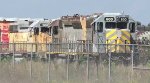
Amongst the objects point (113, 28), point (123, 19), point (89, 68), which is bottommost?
point (89, 68)

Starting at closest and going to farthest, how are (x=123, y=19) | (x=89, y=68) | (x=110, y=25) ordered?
(x=89, y=68) < (x=123, y=19) < (x=110, y=25)

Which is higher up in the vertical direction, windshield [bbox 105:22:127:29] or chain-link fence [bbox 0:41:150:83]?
windshield [bbox 105:22:127:29]

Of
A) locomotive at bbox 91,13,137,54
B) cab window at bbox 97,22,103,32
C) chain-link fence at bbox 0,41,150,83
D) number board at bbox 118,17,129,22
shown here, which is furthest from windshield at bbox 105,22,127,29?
chain-link fence at bbox 0,41,150,83

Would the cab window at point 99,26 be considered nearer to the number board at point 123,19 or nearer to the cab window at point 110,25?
the cab window at point 110,25

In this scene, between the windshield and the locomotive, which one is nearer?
the locomotive

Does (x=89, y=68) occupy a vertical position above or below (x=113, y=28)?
below

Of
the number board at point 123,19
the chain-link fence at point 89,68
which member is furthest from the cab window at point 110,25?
the chain-link fence at point 89,68

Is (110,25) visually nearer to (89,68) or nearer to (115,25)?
(115,25)


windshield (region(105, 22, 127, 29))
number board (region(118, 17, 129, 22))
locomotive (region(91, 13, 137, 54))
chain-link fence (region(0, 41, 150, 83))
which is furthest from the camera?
windshield (region(105, 22, 127, 29))

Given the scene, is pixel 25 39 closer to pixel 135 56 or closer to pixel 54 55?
pixel 54 55

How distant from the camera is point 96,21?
114ft

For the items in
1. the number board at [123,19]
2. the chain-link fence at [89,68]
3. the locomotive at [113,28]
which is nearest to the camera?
the chain-link fence at [89,68]

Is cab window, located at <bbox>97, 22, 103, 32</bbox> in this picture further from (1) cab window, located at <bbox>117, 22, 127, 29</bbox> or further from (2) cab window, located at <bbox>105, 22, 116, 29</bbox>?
(1) cab window, located at <bbox>117, 22, 127, 29</bbox>

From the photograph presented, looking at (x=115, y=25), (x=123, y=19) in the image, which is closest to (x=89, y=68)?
(x=115, y=25)
